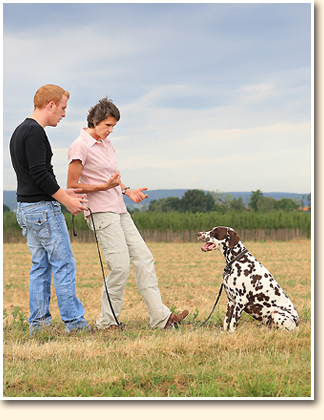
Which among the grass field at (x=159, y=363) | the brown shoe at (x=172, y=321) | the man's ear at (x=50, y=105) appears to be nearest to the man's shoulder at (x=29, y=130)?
the man's ear at (x=50, y=105)

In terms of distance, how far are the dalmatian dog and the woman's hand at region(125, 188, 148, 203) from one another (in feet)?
3.48

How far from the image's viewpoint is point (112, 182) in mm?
5281

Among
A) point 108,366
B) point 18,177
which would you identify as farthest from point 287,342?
point 18,177

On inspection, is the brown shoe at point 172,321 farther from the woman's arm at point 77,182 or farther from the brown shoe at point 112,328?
the woman's arm at point 77,182

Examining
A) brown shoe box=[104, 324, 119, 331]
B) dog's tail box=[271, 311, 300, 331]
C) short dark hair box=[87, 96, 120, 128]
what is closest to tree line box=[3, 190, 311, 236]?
brown shoe box=[104, 324, 119, 331]

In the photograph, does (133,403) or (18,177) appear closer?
(133,403)

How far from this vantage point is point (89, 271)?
674 inches

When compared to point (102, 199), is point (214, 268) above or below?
below

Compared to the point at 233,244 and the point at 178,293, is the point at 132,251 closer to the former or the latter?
the point at 233,244

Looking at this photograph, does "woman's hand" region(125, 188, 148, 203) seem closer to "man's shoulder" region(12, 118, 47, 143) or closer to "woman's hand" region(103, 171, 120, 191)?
"woman's hand" region(103, 171, 120, 191)

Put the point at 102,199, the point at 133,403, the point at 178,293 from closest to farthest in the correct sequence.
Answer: the point at 133,403
the point at 102,199
the point at 178,293

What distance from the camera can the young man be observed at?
4.92 m

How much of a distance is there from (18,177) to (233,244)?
107 inches

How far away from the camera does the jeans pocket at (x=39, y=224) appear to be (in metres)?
5.09
